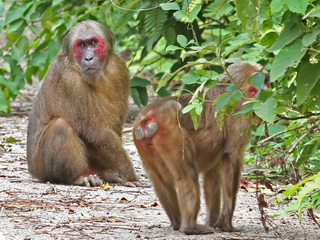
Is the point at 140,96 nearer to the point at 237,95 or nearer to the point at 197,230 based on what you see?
the point at 197,230

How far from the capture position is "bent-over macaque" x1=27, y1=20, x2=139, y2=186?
25.9 feet

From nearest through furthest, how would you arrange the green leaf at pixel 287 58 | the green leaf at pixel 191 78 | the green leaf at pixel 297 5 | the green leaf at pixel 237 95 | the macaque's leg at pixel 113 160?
the green leaf at pixel 297 5 → the green leaf at pixel 287 58 → the green leaf at pixel 237 95 → the green leaf at pixel 191 78 → the macaque's leg at pixel 113 160

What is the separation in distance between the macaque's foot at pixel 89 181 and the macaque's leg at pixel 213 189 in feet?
6.77

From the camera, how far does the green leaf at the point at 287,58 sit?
13.8ft

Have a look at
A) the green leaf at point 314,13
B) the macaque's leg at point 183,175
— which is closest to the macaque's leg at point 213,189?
the macaque's leg at point 183,175

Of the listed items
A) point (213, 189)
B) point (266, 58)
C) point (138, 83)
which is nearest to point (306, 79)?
point (266, 58)

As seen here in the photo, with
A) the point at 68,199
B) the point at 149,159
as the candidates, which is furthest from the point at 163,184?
the point at 68,199

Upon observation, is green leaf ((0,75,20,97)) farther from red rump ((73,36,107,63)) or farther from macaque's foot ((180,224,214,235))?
macaque's foot ((180,224,214,235))

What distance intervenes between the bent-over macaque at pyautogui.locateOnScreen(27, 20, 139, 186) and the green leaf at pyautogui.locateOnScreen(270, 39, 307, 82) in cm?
392

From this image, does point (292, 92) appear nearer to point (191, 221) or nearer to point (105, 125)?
point (191, 221)

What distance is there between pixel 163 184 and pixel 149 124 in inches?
18.3

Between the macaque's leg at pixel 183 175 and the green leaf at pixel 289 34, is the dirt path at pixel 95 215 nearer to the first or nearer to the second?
the macaque's leg at pixel 183 175

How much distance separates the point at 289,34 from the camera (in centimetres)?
428

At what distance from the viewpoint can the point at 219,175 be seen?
6027 mm
